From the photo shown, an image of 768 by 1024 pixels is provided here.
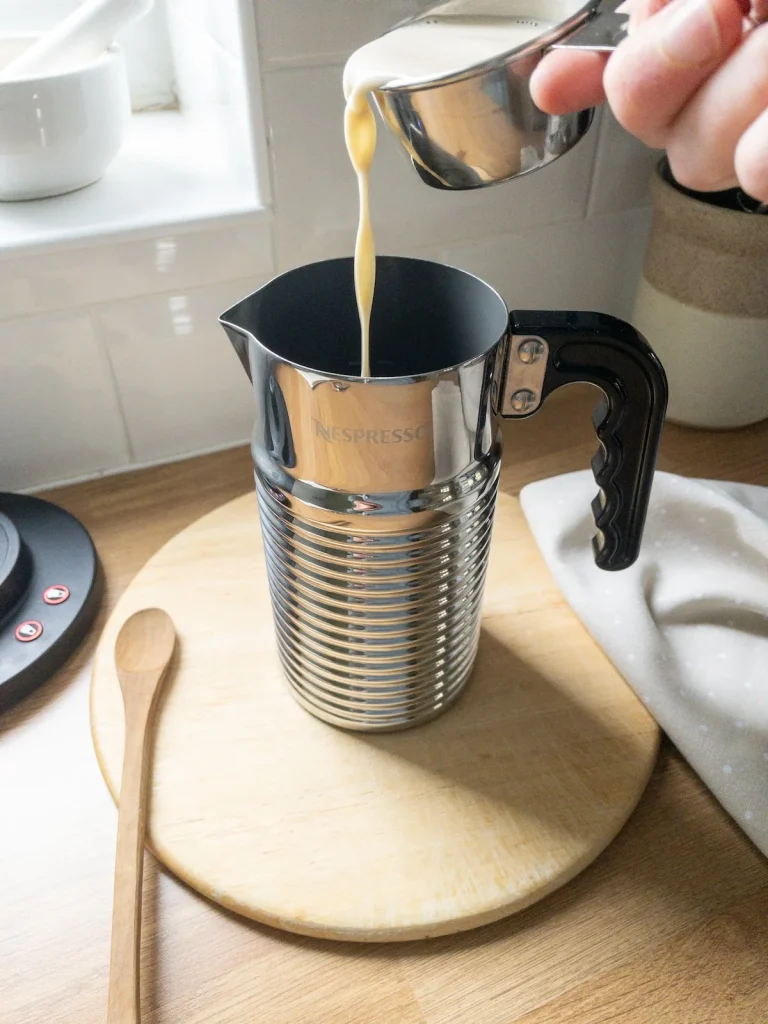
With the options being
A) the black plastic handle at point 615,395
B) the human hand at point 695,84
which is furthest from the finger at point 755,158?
→ the black plastic handle at point 615,395

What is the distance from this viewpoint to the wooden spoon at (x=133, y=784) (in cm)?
33

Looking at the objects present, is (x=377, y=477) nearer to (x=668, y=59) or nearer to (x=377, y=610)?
(x=377, y=610)

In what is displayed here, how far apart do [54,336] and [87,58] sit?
0.19 metres

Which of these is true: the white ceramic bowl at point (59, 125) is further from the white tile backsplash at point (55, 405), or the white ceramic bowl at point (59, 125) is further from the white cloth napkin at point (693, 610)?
the white cloth napkin at point (693, 610)

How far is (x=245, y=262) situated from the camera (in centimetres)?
57

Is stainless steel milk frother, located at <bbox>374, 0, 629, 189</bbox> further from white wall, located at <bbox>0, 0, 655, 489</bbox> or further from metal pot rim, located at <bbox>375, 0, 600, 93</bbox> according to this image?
white wall, located at <bbox>0, 0, 655, 489</bbox>

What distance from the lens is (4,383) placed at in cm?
57

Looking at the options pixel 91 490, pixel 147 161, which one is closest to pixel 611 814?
pixel 91 490

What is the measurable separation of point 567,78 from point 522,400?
13cm

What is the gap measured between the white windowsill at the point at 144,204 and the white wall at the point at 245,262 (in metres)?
0.01

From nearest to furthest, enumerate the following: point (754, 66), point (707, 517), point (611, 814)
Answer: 1. point (754, 66)
2. point (611, 814)
3. point (707, 517)

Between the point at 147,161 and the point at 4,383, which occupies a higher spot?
the point at 147,161

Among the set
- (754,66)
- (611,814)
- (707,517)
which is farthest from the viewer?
(707,517)

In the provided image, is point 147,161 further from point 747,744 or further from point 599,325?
point 747,744
